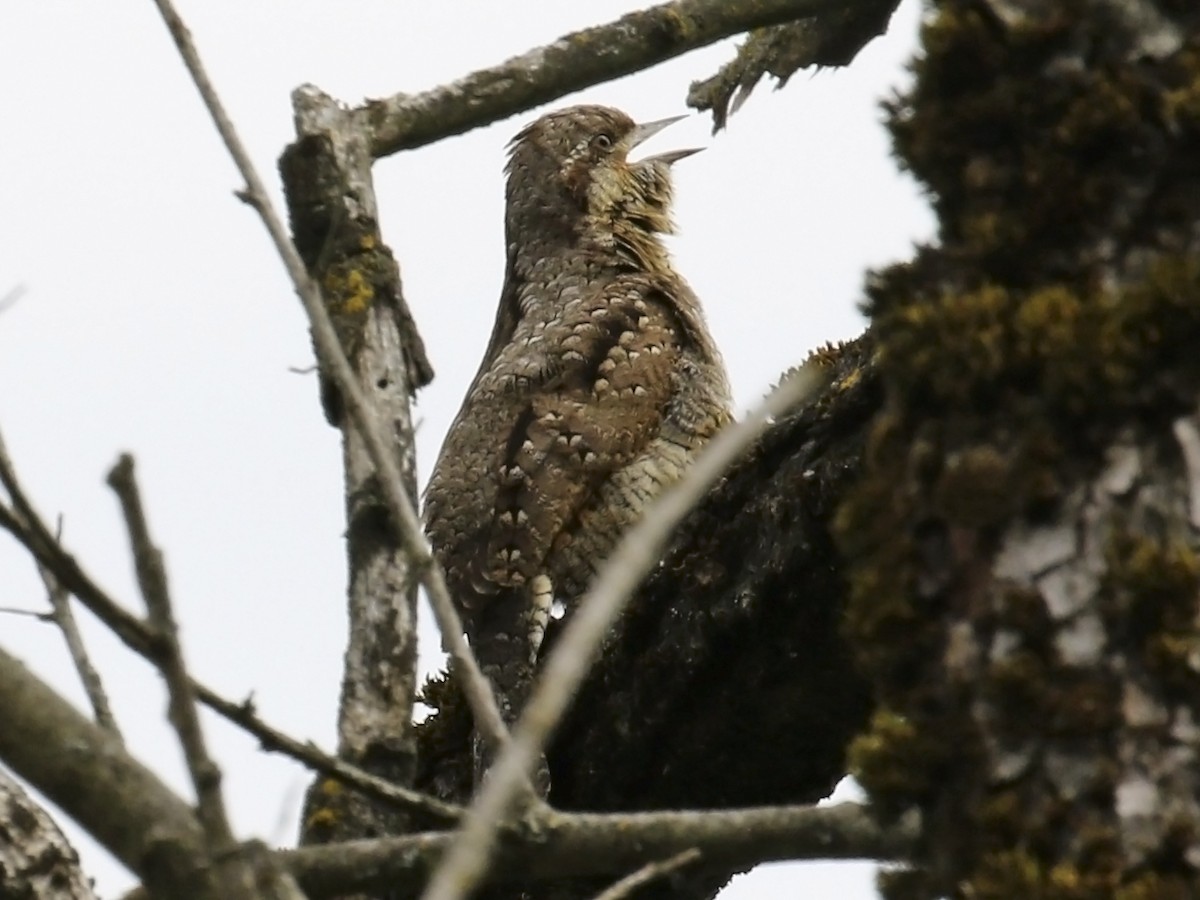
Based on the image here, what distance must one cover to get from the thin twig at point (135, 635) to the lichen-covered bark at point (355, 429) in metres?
0.69

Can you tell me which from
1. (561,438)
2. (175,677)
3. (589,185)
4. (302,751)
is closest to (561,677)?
(175,677)

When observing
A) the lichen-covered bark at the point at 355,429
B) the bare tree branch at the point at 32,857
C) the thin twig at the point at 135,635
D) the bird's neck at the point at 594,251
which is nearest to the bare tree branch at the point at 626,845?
the thin twig at the point at 135,635

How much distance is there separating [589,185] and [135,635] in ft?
19.9

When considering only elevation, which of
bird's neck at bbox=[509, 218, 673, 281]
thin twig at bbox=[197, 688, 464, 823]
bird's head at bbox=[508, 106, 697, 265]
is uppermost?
bird's head at bbox=[508, 106, 697, 265]

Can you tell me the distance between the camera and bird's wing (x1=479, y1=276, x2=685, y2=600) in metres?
6.02

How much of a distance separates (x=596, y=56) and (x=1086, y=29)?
2.20 m

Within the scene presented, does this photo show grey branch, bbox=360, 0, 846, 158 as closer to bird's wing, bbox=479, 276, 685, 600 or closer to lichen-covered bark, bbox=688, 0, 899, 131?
lichen-covered bark, bbox=688, 0, 899, 131

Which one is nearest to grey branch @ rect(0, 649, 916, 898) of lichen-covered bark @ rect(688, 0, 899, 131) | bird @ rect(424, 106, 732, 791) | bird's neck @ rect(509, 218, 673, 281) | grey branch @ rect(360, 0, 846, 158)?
grey branch @ rect(360, 0, 846, 158)

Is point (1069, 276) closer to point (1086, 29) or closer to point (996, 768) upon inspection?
point (1086, 29)

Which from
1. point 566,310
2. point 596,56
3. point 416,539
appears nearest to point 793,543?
point 596,56

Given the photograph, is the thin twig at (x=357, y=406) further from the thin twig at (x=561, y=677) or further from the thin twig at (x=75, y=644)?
the thin twig at (x=75, y=644)

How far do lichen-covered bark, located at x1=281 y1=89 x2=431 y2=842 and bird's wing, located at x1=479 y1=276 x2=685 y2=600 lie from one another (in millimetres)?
2436

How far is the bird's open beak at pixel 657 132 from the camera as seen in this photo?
7973mm

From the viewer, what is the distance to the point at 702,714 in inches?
178
